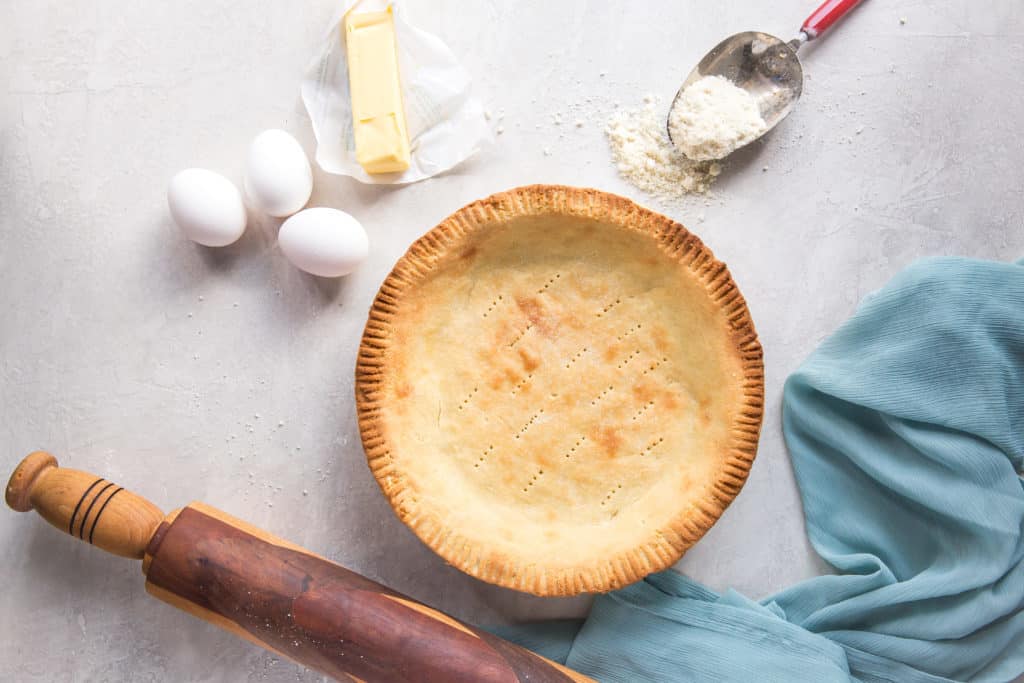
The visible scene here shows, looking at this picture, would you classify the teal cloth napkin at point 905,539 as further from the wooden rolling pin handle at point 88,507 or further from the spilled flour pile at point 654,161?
the wooden rolling pin handle at point 88,507

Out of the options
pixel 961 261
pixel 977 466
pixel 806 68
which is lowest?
pixel 977 466

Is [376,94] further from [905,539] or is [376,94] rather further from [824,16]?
[905,539]

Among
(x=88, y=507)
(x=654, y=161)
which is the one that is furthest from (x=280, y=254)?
(x=654, y=161)

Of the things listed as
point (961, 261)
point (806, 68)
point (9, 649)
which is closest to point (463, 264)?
point (806, 68)

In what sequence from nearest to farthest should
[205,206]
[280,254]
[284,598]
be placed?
[284,598], [205,206], [280,254]

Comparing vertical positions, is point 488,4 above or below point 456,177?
above

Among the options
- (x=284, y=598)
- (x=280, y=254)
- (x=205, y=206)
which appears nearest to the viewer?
(x=284, y=598)

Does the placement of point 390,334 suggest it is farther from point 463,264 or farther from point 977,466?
point 977,466
